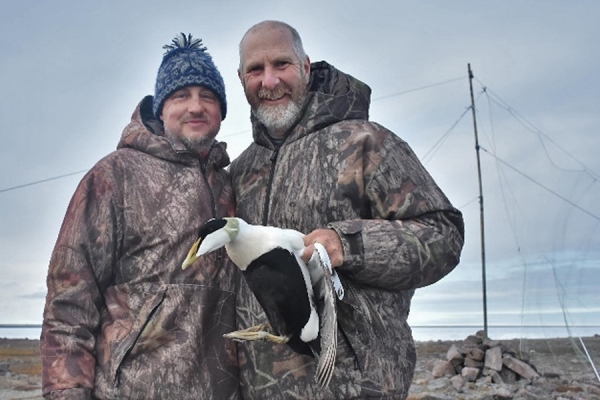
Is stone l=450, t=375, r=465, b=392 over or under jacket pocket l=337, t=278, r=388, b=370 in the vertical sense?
under

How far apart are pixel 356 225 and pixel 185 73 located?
6.06 ft

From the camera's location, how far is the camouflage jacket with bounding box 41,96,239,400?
4332mm

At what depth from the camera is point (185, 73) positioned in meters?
5.04

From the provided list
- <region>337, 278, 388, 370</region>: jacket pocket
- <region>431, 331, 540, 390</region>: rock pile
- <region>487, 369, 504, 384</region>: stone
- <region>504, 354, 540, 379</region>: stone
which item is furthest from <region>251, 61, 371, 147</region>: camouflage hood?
<region>504, 354, 540, 379</region>: stone

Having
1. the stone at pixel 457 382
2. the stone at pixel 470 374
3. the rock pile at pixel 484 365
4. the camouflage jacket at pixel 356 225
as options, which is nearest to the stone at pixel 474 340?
the rock pile at pixel 484 365

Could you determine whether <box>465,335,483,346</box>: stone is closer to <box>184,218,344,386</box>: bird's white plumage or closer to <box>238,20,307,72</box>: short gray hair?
<box>238,20,307,72</box>: short gray hair

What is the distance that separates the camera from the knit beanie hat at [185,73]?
16.5 feet

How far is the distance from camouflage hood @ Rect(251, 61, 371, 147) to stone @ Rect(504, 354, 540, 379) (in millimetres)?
14848

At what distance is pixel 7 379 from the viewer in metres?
19.2

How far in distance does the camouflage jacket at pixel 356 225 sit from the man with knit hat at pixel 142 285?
271mm

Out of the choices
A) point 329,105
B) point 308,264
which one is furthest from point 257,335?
point 329,105

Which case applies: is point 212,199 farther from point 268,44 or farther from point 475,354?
point 475,354

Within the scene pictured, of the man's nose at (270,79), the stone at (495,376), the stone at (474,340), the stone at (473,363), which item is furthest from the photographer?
the stone at (474,340)

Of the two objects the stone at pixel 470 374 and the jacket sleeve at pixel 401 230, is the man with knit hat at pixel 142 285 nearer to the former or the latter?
the jacket sleeve at pixel 401 230
